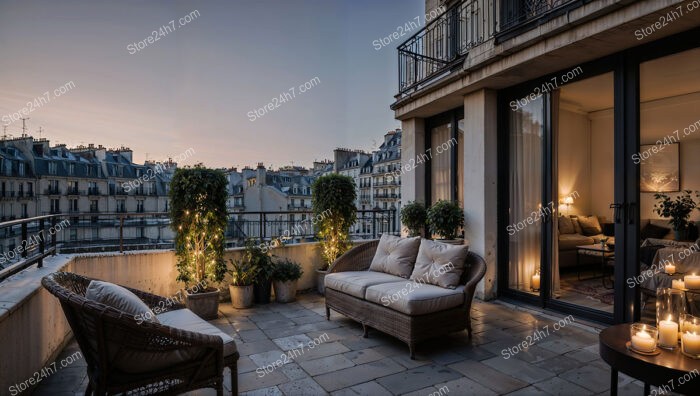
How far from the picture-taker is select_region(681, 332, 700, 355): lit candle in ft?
6.01

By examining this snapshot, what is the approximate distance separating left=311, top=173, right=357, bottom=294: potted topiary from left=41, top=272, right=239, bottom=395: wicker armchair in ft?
11.3

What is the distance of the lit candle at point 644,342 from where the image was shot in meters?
1.88

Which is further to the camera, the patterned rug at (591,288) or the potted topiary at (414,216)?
the potted topiary at (414,216)

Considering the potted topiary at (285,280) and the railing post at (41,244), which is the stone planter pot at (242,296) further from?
the railing post at (41,244)

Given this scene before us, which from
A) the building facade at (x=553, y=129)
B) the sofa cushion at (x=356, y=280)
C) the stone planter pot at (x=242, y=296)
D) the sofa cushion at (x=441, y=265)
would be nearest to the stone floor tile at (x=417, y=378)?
the sofa cushion at (x=441, y=265)

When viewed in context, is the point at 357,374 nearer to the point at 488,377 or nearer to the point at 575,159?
the point at 488,377

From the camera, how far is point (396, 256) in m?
4.16

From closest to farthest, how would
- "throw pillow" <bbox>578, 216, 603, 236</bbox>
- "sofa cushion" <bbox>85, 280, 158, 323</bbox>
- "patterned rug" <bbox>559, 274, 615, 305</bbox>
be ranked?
"sofa cushion" <bbox>85, 280, 158, 323</bbox> < "patterned rug" <bbox>559, 274, 615, 305</bbox> < "throw pillow" <bbox>578, 216, 603, 236</bbox>

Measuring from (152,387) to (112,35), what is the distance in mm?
5834

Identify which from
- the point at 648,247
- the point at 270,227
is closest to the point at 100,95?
the point at 270,227

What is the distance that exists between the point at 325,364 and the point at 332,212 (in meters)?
2.80

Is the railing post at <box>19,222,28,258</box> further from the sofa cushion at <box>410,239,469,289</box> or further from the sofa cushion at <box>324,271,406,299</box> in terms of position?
the sofa cushion at <box>410,239,469,289</box>

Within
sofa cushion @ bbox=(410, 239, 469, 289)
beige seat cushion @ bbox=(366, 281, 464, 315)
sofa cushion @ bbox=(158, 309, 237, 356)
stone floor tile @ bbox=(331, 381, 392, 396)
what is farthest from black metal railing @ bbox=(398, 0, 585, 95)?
sofa cushion @ bbox=(158, 309, 237, 356)

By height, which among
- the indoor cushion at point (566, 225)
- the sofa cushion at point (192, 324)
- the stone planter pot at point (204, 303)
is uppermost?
the indoor cushion at point (566, 225)
